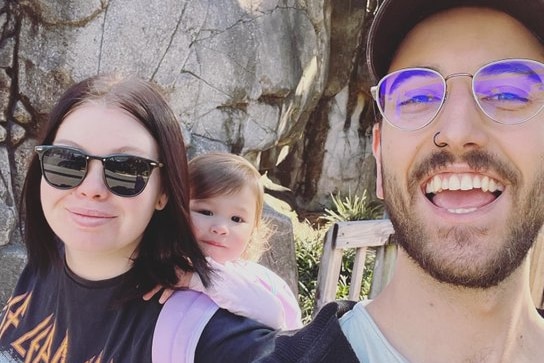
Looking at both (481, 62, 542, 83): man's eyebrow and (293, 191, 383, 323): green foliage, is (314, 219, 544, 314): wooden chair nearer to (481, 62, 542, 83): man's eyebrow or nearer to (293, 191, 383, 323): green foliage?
(293, 191, 383, 323): green foliage

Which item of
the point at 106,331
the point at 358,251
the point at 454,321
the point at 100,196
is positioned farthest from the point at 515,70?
the point at 358,251

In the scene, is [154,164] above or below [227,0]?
below

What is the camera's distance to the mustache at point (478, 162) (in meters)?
1.09

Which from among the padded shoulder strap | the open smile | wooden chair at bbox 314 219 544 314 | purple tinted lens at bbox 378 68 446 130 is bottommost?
wooden chair at bbox 314 219 544 314

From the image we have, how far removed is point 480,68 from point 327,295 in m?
2.80

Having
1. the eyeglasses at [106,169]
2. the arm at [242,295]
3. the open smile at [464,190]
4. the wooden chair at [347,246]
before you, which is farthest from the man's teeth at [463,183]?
the wooden chair at [347,246]

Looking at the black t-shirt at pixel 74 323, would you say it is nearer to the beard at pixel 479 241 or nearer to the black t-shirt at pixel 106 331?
the black t-shirt at pixel 106 331

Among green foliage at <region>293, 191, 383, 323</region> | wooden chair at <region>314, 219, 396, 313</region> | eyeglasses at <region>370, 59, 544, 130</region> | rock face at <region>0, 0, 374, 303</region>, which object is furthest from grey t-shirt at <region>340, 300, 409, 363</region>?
green foliage at <region>293, 191, 383, 323</region>

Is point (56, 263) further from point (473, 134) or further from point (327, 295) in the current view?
point (327, 295)

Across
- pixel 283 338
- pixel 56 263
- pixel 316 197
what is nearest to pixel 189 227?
pixel 56 263

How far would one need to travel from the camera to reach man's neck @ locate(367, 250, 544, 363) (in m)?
1.16

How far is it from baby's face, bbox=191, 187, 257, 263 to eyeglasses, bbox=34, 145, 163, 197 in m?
0.44

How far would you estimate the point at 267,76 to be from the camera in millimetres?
6934

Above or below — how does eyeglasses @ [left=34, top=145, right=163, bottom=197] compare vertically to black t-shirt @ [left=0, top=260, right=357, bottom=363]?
above
